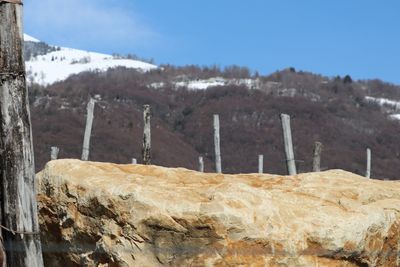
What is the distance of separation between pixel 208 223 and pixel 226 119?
104 m

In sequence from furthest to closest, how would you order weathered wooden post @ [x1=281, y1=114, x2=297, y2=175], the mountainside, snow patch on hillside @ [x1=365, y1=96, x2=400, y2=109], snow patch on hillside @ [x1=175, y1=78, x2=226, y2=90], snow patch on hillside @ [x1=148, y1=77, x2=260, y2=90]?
1. snow patch on hillside @ [x1=365, y1=96, x2=400, y2=109]
2. snow patch on hillside @ [x1=175, y1=78, x2=226, y2=90]
3. snow patch on hillside @ [x1=148, y1=77, x2=260, y2=90]
4. the mountainside
5. weathered wooden post @ [x1=281, y1=114, x2=297, y2=175]

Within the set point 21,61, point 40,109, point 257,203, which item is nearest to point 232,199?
point 257,203

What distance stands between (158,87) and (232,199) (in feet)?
425

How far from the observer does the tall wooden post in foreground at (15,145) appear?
4328 millimetres

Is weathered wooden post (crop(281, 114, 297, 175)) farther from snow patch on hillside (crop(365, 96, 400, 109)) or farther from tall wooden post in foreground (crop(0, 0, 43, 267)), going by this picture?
snow patch on hillside (crop(365, 96, 400, 109))

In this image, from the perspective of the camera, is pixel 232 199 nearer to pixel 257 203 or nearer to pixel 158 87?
pixel 257 203

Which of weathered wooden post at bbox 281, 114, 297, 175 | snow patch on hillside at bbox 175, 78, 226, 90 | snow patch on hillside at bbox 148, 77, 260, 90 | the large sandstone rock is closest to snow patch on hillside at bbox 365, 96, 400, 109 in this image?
snow patch on hillside at bbox 148, 77, 260, 90

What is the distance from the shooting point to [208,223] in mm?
4629

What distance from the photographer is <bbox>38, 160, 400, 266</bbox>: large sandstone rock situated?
4.66 meters

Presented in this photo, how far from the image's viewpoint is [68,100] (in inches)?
3930

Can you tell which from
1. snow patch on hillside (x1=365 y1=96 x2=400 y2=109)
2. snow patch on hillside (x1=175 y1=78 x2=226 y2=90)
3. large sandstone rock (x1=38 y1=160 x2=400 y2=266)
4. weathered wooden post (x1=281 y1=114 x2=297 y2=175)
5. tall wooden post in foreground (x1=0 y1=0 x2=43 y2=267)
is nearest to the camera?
tall wooden post in foreground (x1=0 y1=0 x2=43 y2=267)

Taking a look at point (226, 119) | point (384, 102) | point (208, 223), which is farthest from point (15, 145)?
point (384, 102)

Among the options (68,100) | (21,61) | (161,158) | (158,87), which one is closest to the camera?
(21,61)

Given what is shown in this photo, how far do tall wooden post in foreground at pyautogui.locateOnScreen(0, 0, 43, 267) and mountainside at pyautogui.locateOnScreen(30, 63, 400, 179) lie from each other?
4870 centimetres
